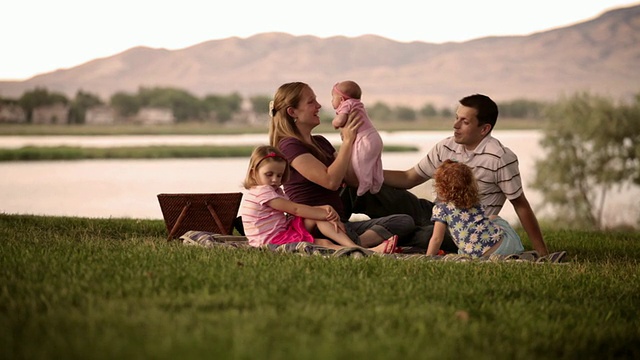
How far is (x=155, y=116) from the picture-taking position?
59406mm

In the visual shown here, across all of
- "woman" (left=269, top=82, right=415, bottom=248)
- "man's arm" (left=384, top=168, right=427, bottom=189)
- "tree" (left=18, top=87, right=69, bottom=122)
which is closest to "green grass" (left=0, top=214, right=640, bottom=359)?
"woman" (left=269, top=82, right=415, bottom=248)

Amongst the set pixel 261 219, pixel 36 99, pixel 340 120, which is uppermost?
pixel 36 99

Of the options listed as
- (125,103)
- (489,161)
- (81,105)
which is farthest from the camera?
(125,103)

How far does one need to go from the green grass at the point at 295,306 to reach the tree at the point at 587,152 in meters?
26.3

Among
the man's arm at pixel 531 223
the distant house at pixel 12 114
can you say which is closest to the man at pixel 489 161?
the man's arm at pixel 531 223

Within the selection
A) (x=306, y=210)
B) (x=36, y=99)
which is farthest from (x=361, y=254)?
(x=36, y=99)

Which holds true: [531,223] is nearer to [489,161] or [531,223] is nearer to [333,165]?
[489,161]

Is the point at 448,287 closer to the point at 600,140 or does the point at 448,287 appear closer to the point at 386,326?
the point at 386,326

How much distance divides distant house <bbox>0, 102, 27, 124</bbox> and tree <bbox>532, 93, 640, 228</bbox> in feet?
105

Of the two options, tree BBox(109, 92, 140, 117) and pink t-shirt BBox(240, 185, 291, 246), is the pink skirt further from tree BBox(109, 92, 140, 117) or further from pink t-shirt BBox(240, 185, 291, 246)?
tree BBox(109, 92, 140, 117)

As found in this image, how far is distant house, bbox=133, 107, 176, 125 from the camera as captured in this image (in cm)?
5891

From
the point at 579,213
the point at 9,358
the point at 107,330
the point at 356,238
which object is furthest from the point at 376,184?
the point at 579,213

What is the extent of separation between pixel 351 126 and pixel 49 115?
161 feet

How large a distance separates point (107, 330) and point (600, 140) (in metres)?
31.7
